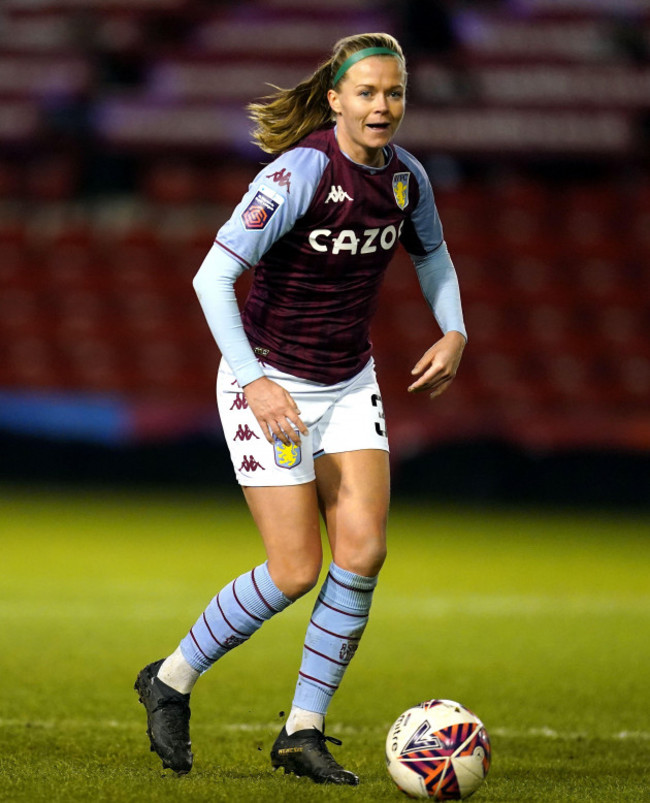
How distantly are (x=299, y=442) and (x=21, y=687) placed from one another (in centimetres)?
206

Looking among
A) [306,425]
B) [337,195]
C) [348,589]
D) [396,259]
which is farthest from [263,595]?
[396,259]

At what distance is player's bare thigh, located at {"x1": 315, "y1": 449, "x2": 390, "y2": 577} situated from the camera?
3666 millimetres

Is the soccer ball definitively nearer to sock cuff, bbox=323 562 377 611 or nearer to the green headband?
sock cuff, bbox=323 562 377 611

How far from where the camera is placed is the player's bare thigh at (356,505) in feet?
12.0

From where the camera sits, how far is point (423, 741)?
340 cm

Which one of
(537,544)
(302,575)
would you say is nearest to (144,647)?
(302,575)

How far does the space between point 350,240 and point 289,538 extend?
0.85m

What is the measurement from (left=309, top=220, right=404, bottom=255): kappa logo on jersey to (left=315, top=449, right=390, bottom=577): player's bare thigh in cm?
57

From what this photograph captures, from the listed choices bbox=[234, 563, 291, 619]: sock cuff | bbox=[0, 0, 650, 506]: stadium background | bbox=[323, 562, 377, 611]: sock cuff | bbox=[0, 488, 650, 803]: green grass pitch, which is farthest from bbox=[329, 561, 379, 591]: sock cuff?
bbox=[0, 0, 650, 506]: stadium background

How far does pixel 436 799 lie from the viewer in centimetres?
336

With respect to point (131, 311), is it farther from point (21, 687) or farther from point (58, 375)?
point (21, 687)

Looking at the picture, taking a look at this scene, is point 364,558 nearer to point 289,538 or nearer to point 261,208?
point 289,538

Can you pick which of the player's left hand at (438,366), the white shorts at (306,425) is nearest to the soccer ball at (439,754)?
the white shorts at (306,425)

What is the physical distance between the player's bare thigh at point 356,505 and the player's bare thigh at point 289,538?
0.09 meters
